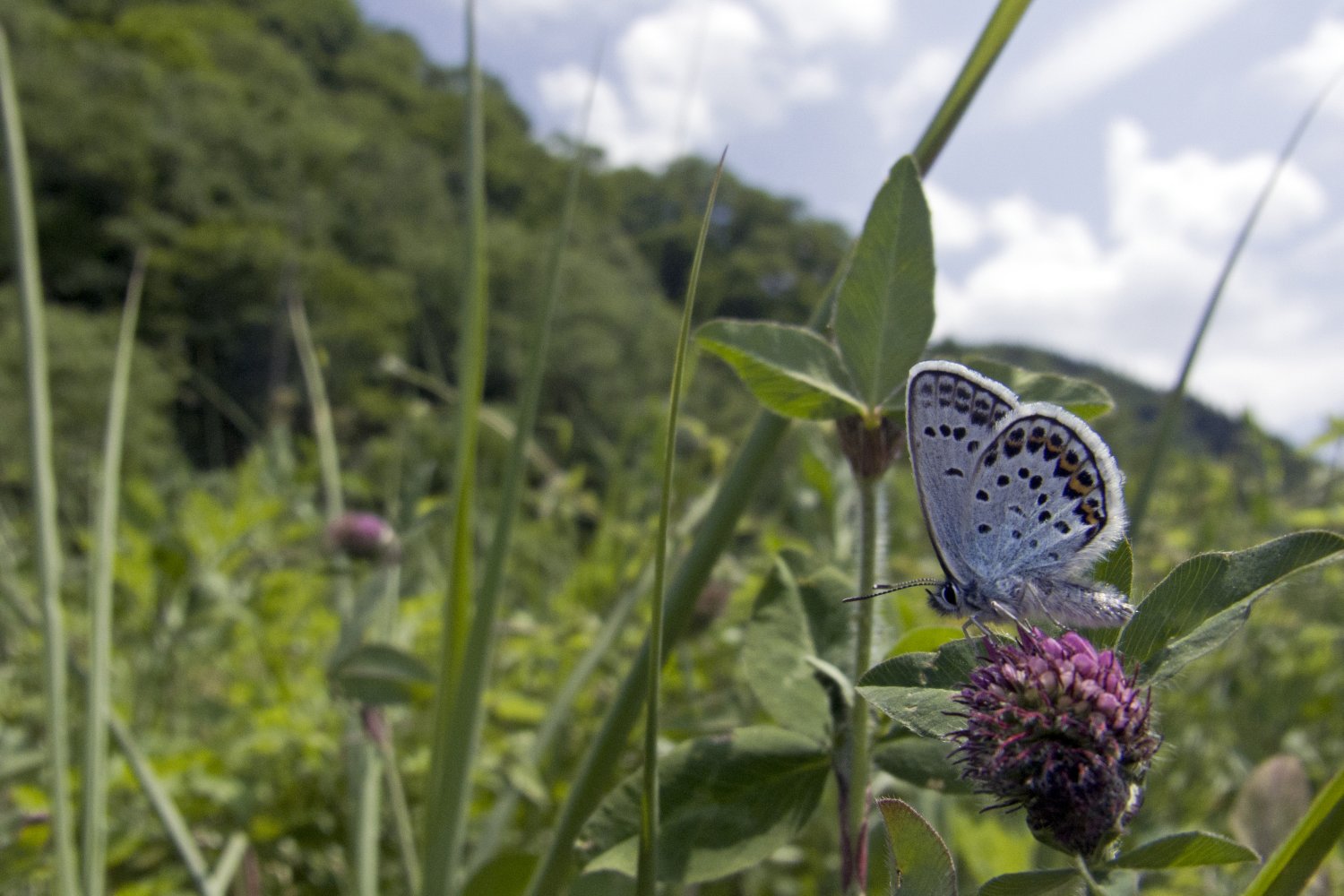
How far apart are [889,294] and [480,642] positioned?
23 centimetres

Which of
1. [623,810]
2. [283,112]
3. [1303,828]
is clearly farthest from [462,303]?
[283,112]

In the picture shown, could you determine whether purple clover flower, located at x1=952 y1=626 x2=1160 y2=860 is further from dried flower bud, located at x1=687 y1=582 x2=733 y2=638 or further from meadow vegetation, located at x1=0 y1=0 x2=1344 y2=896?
dried flower bud, located at x1=687 y1=582 x2=733 y2=638

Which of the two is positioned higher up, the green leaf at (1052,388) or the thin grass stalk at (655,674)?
the green leaf at (1052,388)

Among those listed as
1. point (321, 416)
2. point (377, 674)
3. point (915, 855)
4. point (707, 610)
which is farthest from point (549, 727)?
point (321, 416)

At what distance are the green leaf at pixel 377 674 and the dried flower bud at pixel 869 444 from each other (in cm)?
36

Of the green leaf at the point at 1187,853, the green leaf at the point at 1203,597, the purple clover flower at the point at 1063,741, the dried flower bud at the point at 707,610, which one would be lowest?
the dried flower bud at the point at 707,610

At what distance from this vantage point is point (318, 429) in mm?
1142

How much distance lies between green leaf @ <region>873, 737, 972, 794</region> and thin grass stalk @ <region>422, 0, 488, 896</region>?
0.61 feet

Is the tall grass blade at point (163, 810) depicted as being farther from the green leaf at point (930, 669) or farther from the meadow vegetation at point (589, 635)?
the green leaf at point (930, 669)

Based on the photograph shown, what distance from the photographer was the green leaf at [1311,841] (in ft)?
0.72

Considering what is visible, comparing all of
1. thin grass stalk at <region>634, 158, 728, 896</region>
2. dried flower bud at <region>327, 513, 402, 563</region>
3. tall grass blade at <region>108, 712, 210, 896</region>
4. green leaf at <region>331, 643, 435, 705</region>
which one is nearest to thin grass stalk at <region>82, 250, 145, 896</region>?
tall grass blade at <region>108, 712, 210, 896</region>

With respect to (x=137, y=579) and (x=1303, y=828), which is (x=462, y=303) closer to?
(x=1303, y=828)

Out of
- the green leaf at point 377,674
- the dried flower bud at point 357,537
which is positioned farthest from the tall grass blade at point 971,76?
the dried flower bud at point 357,537

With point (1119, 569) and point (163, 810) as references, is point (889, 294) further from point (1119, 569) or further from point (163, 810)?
point (163, 810)
